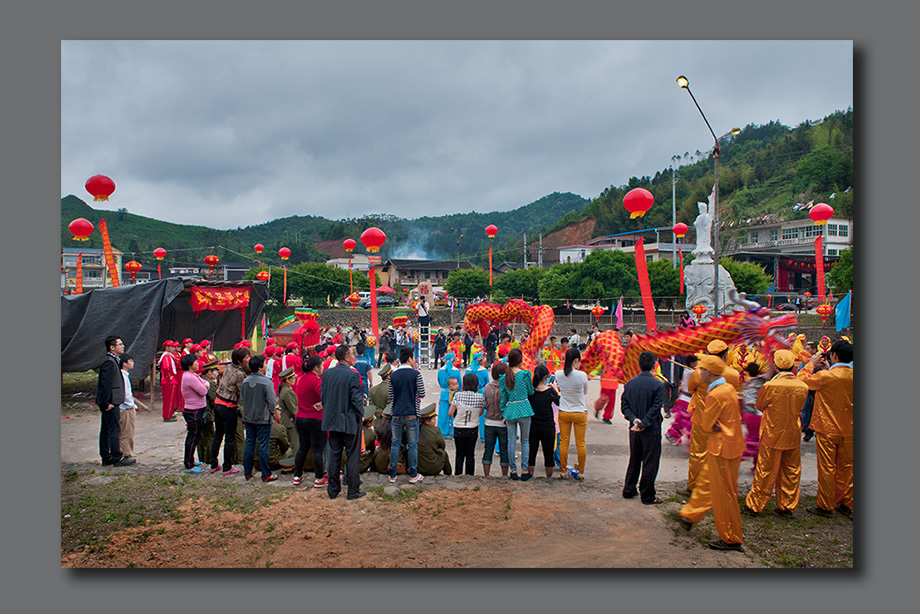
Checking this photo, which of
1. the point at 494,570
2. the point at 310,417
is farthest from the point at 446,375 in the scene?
the point at 494,570

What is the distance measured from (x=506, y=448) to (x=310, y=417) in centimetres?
210

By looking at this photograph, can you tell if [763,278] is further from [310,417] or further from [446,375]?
[310,417]

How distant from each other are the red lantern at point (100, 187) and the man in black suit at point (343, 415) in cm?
326

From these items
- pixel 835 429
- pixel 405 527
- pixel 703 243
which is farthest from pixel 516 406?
pixel 703 243

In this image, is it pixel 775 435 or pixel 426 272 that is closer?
pixel 775 435

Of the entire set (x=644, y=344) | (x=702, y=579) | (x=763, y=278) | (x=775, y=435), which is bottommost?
(x=702, y=579)

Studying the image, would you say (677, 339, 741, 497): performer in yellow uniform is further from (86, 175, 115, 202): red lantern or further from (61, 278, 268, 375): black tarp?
(61, 278, 268, 375): black tarp

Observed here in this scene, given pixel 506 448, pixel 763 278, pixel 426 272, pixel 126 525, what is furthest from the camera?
pixel 426 272

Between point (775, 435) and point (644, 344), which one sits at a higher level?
point (644, 344)

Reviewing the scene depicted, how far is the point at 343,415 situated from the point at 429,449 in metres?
1.21

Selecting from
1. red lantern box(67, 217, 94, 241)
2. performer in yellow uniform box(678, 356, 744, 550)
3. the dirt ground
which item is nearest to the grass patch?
the dirt ground

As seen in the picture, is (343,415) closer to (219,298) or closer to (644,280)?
(644,280)

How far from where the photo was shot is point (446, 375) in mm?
6973

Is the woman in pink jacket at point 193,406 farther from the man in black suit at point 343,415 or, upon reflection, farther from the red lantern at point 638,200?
the red lantern at point 638,200
